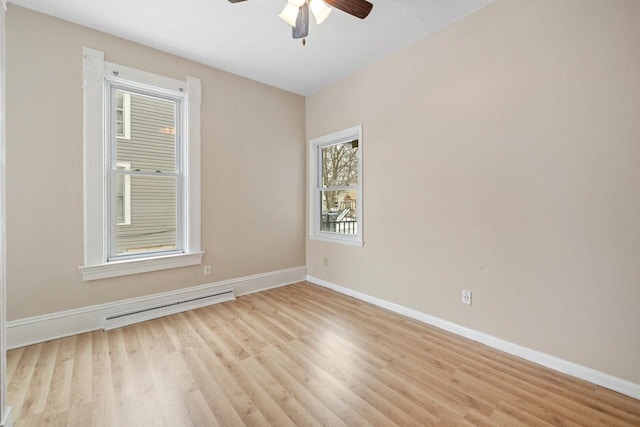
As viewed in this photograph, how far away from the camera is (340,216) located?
3.95 meters

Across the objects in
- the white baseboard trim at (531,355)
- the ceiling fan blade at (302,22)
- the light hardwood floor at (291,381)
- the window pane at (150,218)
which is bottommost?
the light hardwood floor at (291,381)

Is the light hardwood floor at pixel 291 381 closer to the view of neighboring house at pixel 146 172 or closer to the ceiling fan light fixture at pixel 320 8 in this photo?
the view of neighboring house at pixel 146 172

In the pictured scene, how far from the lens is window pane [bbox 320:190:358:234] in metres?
3.73

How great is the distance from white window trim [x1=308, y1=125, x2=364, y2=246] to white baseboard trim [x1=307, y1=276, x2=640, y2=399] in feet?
2.97

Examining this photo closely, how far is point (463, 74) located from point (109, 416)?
3.65 meters

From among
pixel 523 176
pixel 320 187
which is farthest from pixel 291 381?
pixel 320 187

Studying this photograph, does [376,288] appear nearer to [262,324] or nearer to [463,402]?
[262,324]

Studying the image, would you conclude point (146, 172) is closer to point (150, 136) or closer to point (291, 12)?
point (150, 136)

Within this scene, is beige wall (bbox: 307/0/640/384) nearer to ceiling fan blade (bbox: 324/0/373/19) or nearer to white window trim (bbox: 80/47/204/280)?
ceiling fan blade (bbox: 324/0/373/19)

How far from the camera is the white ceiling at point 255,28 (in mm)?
2348

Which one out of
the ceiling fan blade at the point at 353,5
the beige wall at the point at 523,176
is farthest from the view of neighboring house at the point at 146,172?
the beige wall at the point at 523,176

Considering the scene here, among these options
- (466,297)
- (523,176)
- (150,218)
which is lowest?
(466,297)

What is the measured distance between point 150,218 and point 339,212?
2.39 m

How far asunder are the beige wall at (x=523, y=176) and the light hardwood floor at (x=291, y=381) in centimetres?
42
